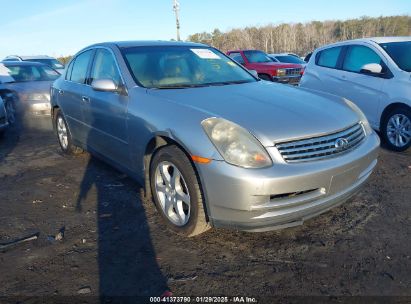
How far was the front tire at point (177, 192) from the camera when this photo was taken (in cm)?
282

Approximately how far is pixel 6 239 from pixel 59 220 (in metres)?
0.49

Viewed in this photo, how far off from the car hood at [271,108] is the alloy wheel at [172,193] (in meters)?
0.56

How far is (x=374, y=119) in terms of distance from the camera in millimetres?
5695

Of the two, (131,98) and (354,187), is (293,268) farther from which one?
(131,98)

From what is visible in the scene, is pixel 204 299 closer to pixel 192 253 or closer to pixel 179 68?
pixel 192 253

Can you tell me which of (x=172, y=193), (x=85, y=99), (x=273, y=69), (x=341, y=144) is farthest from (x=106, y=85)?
(x=273, y=69)

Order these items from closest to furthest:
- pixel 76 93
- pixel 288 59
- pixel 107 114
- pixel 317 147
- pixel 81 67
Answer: pixel 317 147 < pixel 107 114 < pixel 76 93 < pixel 81 67 < pixel 288 59

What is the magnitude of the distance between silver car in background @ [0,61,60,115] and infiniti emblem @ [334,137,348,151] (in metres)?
7.43

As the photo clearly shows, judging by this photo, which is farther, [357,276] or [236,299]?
[357,276]

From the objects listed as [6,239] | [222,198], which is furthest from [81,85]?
[222,198]

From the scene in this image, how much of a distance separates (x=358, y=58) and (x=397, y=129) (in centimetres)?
137

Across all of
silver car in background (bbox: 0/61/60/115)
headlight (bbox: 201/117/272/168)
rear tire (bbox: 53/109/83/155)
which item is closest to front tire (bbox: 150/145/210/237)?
headlight (bbox: 201/117/272/168)

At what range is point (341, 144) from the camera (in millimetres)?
2848

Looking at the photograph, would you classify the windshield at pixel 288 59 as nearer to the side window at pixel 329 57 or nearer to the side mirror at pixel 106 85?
the side window at pixel 329 57
